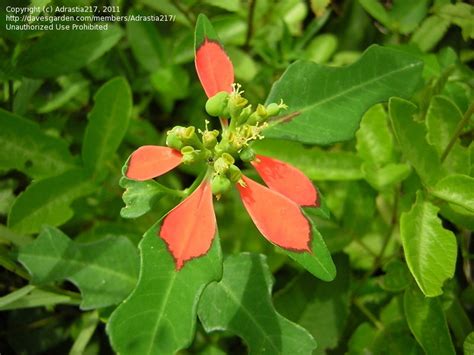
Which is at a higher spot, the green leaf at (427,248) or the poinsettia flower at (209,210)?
the poinsettia flower at (209,210)

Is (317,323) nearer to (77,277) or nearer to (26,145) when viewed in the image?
(77,277)

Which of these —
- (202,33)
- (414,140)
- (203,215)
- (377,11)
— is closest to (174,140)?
(203,215)

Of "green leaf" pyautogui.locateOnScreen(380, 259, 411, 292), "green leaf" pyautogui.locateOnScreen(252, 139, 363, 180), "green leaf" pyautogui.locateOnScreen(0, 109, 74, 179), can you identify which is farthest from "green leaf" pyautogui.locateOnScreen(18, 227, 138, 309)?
"green leaf" pyautogui.locateOnScreen(380, 259, 411, 292)

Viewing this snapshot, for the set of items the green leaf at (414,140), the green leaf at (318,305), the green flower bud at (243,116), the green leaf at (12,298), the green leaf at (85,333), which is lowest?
the green leaf at (85,333)

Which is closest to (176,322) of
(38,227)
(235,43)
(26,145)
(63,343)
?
(38,227)

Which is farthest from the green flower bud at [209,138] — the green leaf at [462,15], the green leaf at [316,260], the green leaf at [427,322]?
the green leaf at [462,15]

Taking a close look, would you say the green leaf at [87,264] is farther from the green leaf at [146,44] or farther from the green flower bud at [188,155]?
the green leaf at [146,44]
